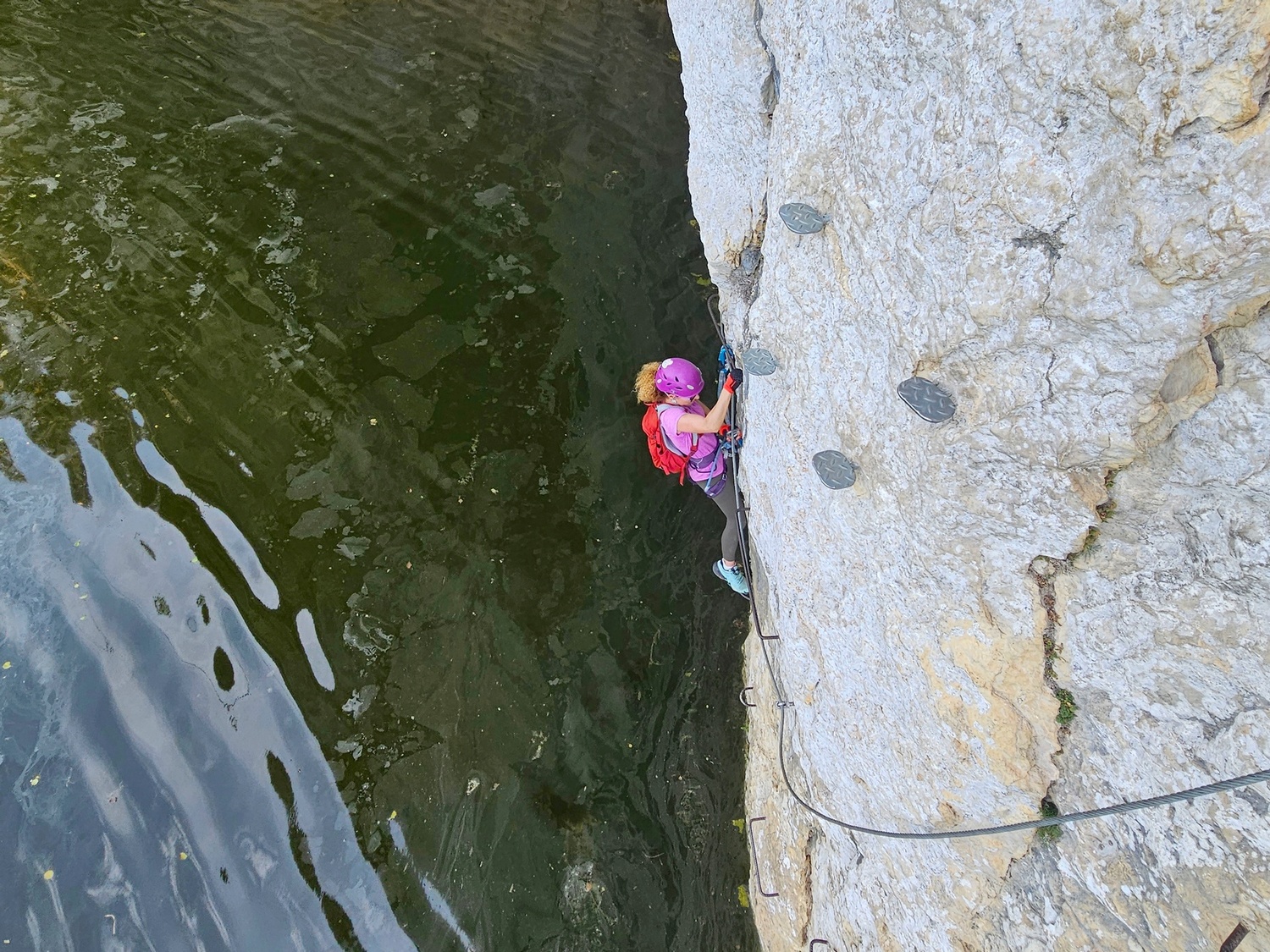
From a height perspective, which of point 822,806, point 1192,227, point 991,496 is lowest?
point 822,806

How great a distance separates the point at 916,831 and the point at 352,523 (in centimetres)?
469

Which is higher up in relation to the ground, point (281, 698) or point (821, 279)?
point (821, 279)

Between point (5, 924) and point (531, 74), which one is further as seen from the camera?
point (531, 74)

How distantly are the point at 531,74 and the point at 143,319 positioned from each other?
5.12 meters

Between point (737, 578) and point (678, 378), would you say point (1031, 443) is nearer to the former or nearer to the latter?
point (678, 378)

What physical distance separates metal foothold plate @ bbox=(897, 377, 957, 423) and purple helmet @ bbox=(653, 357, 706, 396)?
6.96ft

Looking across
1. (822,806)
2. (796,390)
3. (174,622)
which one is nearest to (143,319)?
(174,622)

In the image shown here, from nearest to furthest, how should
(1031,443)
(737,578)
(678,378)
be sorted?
(1031,443) → (678,378) → (737,578)

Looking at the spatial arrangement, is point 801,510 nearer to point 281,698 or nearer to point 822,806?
point 822,806

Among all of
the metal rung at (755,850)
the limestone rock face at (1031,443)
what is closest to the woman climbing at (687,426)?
the limestone rock face at (1031,443)

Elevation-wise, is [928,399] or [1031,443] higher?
[1031,443]

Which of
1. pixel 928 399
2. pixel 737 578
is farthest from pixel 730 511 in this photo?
pixel 928 399

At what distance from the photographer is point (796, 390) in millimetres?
3764

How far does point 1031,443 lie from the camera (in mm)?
2504
